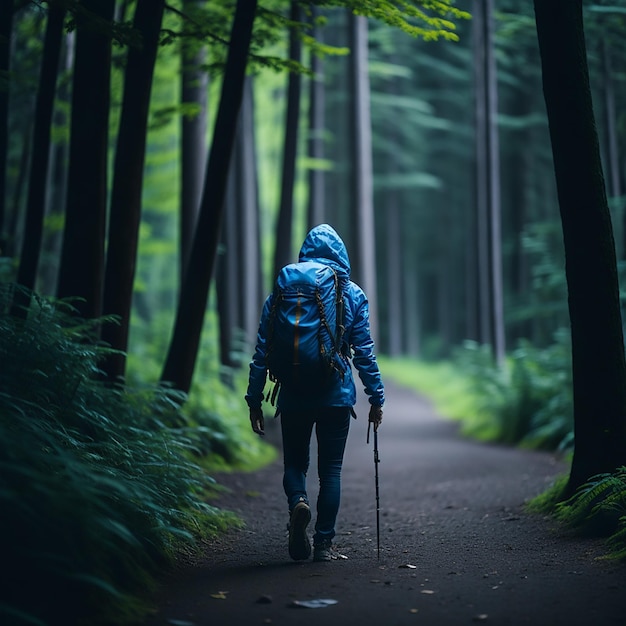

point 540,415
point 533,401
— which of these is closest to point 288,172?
point 533,401

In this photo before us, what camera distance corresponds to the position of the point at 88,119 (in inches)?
344

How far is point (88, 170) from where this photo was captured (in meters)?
8.77

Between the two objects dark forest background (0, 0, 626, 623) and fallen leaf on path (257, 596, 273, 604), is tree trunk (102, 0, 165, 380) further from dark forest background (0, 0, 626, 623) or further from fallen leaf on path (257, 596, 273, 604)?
fallen leaf on path (257, 596, 273, 604)

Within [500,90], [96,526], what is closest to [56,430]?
[96,526]

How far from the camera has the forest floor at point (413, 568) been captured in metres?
4.79

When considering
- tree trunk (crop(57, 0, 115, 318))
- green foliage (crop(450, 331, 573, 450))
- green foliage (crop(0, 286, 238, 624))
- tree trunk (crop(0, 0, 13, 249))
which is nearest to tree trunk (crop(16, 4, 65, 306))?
tree trunk (crop(0, 0, 13, 249))

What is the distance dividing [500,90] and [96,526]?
3322cm

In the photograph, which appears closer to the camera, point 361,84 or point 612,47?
point 612,47

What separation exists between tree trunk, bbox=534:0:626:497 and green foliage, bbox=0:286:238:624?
3500 mm

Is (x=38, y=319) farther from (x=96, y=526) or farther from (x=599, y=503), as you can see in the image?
(x=599, y=503)


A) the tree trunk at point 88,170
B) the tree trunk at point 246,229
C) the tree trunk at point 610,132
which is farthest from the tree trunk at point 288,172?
the tree trunk at point 88,170

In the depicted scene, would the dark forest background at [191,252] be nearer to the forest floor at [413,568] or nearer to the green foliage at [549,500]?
the green foliage at [549,500]

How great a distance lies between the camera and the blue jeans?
6305 millimetres

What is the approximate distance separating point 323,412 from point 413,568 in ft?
4.32
